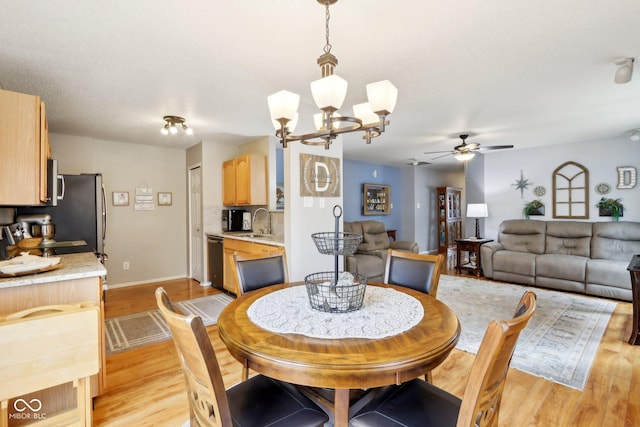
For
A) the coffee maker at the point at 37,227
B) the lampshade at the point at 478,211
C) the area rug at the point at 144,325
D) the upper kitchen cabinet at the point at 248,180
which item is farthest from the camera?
the lampshade at the point at 478,211

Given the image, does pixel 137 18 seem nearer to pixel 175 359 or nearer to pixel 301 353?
pixel 301 353

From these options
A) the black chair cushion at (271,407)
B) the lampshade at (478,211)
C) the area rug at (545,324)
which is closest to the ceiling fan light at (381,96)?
the black chair cushion at (271,407)

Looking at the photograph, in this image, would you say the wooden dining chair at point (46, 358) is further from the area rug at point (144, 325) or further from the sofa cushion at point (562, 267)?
the sofa cushion at point (562, 267)

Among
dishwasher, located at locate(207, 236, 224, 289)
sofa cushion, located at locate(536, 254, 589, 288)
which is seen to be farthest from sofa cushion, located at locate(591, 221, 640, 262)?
dishwasher, located at locate(207, 236, 224, 289)

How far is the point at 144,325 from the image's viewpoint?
3305 mm

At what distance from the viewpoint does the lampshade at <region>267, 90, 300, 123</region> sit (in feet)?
5.67

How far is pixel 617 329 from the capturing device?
10.2ft

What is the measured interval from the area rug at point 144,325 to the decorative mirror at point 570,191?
5.66 meters

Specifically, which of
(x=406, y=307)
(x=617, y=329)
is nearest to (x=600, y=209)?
(x=617, y=329)

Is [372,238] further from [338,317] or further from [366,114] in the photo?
[338,317]

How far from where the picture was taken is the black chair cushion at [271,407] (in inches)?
46.0

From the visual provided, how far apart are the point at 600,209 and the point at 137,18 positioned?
6.42 m

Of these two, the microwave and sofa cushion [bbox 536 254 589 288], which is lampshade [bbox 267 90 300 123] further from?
sofa cushion [bbox 536 254 589 288]

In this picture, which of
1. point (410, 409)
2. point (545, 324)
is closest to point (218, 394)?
point (410, 409)
